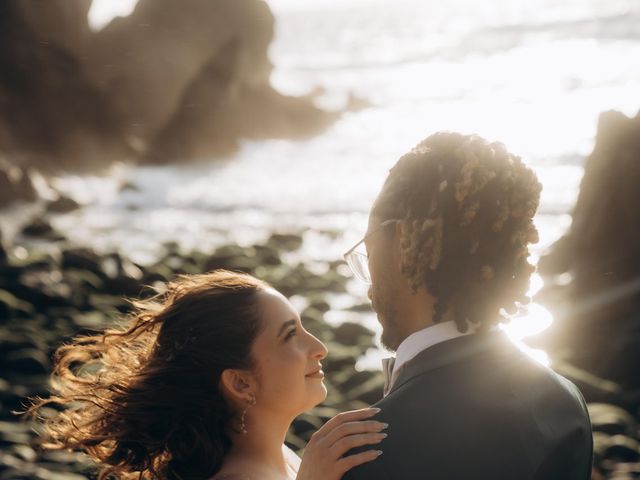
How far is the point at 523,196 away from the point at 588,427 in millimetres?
664

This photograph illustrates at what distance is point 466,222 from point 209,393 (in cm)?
132

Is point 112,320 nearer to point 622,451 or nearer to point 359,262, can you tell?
point 622,451

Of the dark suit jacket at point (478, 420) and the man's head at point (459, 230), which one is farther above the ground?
the man's head at point (459, 230)

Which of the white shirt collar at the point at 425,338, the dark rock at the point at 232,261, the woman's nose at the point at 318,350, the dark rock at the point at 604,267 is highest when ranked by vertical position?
the dark rock at the point at 232,261

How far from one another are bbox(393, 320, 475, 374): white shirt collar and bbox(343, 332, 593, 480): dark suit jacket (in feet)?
0.08

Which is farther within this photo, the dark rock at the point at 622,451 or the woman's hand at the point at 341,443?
the dark rock at the point at 622,451

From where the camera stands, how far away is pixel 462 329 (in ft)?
9.02

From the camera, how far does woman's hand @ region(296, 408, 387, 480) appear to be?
2585 mm

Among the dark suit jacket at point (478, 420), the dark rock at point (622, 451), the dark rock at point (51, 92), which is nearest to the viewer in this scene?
the dark suit jacket at point (478, 420)

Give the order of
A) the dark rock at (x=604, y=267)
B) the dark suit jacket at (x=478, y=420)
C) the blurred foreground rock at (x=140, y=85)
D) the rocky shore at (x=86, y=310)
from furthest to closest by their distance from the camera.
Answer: the blurred foreground rock at (x=140, y=85), the dark rock at (x=604, y=267), the rocky shore at (x=86, y=310), the dark suit jacket at (x=478, y=420)

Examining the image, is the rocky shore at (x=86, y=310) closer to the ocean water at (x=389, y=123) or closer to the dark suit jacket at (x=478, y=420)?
the ocean water at (x=389, y=123)

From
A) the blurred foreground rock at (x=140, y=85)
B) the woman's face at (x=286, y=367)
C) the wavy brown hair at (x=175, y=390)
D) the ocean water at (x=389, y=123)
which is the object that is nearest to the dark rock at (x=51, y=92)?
the blurred foreground rock at (x=140, y=85)

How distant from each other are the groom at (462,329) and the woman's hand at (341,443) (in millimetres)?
28

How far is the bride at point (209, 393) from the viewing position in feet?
11.6
